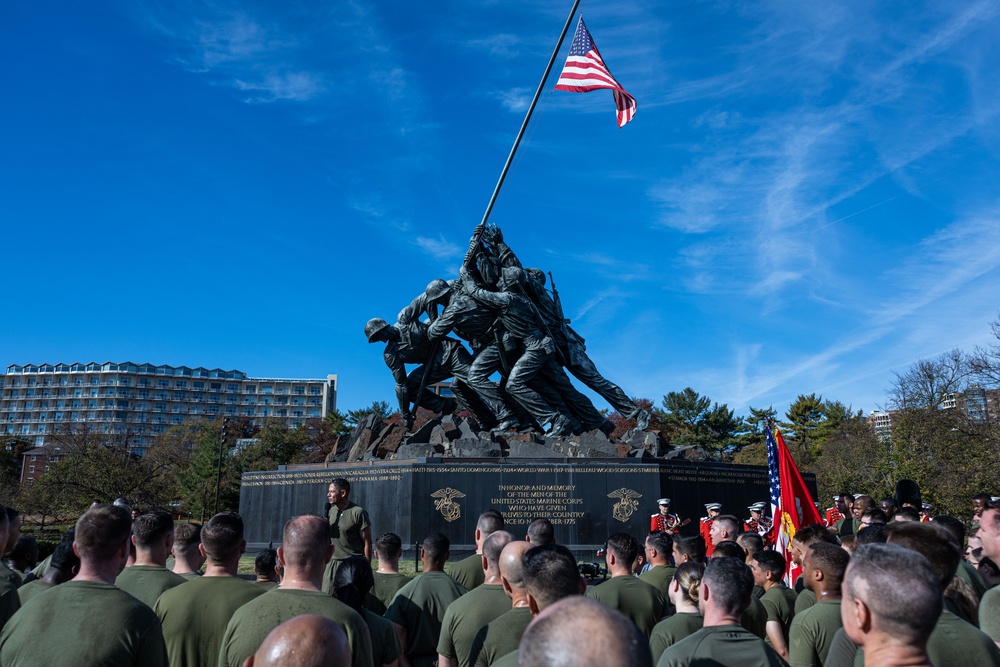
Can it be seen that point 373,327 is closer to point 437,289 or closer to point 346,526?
point 437,289

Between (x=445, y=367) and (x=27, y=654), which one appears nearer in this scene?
(x=27, y=654)

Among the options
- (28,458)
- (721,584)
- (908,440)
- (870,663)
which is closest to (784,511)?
(721,584)

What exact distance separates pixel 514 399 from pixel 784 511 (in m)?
11.2

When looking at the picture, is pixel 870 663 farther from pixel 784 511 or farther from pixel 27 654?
pixel 784 511

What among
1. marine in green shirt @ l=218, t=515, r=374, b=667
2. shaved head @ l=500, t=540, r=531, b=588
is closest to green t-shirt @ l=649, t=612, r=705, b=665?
shaved head @ l=500, t=540, r=531, b=588

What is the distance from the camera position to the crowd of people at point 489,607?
2531 mm

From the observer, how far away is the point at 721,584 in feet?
12.0

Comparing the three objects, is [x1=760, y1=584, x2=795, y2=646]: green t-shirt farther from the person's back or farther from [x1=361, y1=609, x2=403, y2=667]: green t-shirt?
the person's back

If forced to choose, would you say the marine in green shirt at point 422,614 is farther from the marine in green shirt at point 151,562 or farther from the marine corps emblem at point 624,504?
the marine corps emblem at point 624,504

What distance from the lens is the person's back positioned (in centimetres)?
338

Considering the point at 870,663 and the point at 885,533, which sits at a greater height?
the point at 885,533

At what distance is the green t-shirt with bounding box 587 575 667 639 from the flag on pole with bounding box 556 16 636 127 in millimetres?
17027

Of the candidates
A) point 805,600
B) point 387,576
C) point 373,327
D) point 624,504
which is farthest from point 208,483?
point 805,600

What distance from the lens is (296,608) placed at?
3.59 metres
